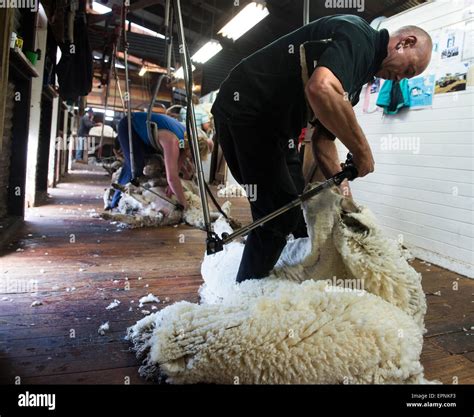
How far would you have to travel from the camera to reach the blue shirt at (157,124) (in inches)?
121

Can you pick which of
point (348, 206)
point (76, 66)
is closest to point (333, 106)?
point (348, 206)

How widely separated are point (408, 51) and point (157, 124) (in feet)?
7.28

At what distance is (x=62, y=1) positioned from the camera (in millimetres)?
3373

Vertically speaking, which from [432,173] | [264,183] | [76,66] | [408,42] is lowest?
[264,183]

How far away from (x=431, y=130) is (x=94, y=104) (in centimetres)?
1165

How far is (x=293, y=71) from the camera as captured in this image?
4.26ft

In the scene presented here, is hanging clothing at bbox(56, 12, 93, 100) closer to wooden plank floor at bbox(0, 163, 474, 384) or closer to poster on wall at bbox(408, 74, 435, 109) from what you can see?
wooden plank floor at bbox(0, 163, 474, 384)

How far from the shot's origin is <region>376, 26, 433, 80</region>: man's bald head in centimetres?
125

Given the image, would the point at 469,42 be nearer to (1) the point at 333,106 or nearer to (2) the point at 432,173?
(2) the point at 432,173

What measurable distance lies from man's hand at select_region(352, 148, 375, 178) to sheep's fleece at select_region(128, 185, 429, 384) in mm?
141

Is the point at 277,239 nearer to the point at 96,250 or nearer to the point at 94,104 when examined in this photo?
the point at 96,250

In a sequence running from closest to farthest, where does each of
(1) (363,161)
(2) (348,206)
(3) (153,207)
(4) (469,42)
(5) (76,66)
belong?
(1) (363,161), (2) (348,206), (4) (469,42), (3) (153,207), (5) (76,66)

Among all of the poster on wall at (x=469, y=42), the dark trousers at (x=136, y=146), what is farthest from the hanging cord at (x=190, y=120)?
the poster on wall at (x=469, y=42)

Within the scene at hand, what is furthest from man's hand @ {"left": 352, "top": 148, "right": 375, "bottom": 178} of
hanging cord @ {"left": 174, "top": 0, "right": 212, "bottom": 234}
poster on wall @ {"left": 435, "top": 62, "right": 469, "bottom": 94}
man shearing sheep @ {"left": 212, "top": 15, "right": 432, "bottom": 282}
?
poster on wall @ {"left": 435, "top": 62, "right": 469, "bottom": 94}
